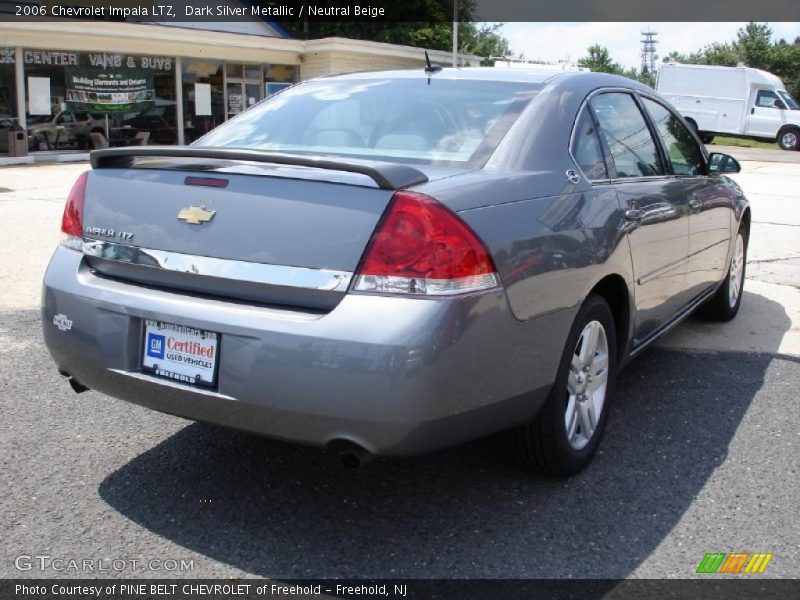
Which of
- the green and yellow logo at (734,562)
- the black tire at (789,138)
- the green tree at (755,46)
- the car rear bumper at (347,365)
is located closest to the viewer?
the car rear bumper at (347,365)

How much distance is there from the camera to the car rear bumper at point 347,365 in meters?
2.49

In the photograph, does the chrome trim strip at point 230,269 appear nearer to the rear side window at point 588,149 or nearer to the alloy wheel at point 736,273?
the rear side window at point 588,149

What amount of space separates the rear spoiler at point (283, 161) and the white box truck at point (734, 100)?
2987 cm

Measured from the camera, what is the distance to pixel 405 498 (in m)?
3.18

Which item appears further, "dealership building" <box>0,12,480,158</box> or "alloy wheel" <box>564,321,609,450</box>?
"dealership building" <box>0,12,480,158</box>

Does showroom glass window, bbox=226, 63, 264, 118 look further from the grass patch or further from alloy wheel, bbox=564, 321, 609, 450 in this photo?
alloy wheel, bbox=564, 321, 609, 450

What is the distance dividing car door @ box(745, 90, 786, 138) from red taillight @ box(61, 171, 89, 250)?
31438mm

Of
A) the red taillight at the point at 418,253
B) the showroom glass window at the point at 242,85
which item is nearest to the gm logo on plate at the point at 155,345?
the red taillight at the point at 418,253

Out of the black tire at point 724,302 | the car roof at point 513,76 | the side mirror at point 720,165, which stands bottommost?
the black tire at point 724,302

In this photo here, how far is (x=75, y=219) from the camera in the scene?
3172mm

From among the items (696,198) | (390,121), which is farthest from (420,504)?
(696,198)

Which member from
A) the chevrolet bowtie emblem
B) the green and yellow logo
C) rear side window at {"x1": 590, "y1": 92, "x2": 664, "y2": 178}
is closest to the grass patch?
rear side window at {"x1": 590, "y1": 92, "x2": 664, "y2": 178}

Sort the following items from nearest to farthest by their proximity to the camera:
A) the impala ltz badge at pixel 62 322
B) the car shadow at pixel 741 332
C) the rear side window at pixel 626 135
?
the impala ltz badge at pixel 62 322 → the rear side window at pixel 626 135 → the car shadow at pixel 741 332

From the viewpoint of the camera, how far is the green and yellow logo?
2.73 m
